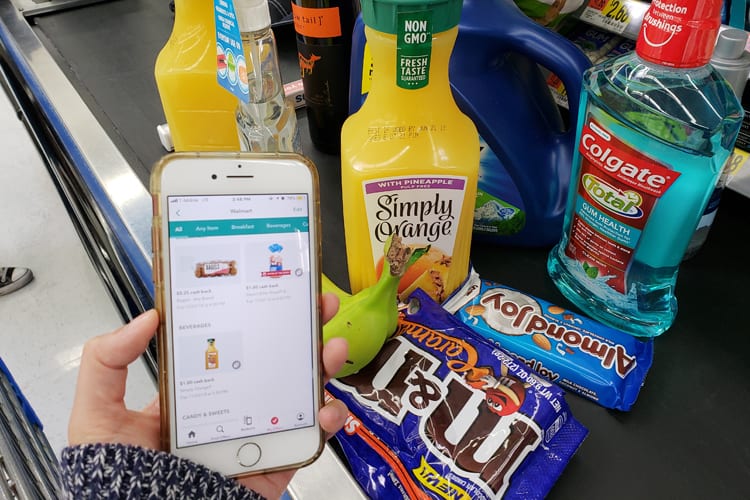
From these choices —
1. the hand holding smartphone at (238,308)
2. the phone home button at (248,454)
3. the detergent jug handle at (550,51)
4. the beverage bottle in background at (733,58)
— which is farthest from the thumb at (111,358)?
the beverage bottle in background at (733,58)

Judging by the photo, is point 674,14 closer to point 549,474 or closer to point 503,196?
point 503,196

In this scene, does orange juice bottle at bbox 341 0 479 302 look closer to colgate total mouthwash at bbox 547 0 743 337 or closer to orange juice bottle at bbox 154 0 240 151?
colgate total mouthwash at bbox 547 0 743 337

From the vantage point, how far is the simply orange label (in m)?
0.76

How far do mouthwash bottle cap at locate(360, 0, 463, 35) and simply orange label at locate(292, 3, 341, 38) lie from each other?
0.26 meters

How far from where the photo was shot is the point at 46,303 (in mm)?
1715

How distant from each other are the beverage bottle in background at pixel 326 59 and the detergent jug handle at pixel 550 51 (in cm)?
27

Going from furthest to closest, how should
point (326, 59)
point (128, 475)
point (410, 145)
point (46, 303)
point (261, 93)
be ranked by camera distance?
1. point (46, 303)
2. point (326, 59)
3. point (261, 93)
4. point (410, 145)
5. point (128, 475)

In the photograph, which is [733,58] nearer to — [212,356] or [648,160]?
[648,160]

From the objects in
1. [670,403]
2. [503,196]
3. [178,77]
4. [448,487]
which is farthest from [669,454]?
[178,77]

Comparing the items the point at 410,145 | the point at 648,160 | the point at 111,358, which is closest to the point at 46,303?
the point at 111,358

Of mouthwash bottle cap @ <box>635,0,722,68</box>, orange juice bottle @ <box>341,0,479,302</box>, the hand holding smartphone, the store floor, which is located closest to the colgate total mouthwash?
mouthwash bottle cap @ <box>635,0,722,68</box>

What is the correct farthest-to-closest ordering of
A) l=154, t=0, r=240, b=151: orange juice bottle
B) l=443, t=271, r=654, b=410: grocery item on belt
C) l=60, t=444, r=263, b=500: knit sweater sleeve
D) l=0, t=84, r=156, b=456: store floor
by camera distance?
l=0, t=84, r=156, b=456: store floor → l=154, t=0, r=240, b=151: orange juice bottle → l=443, t=271, r=654, b=410: grocery item on belt → l=60, t=444, r=263, b=500: knit sweater sleeve

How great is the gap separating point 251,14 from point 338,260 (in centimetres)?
31

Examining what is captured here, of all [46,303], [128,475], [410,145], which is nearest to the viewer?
[128,475]
